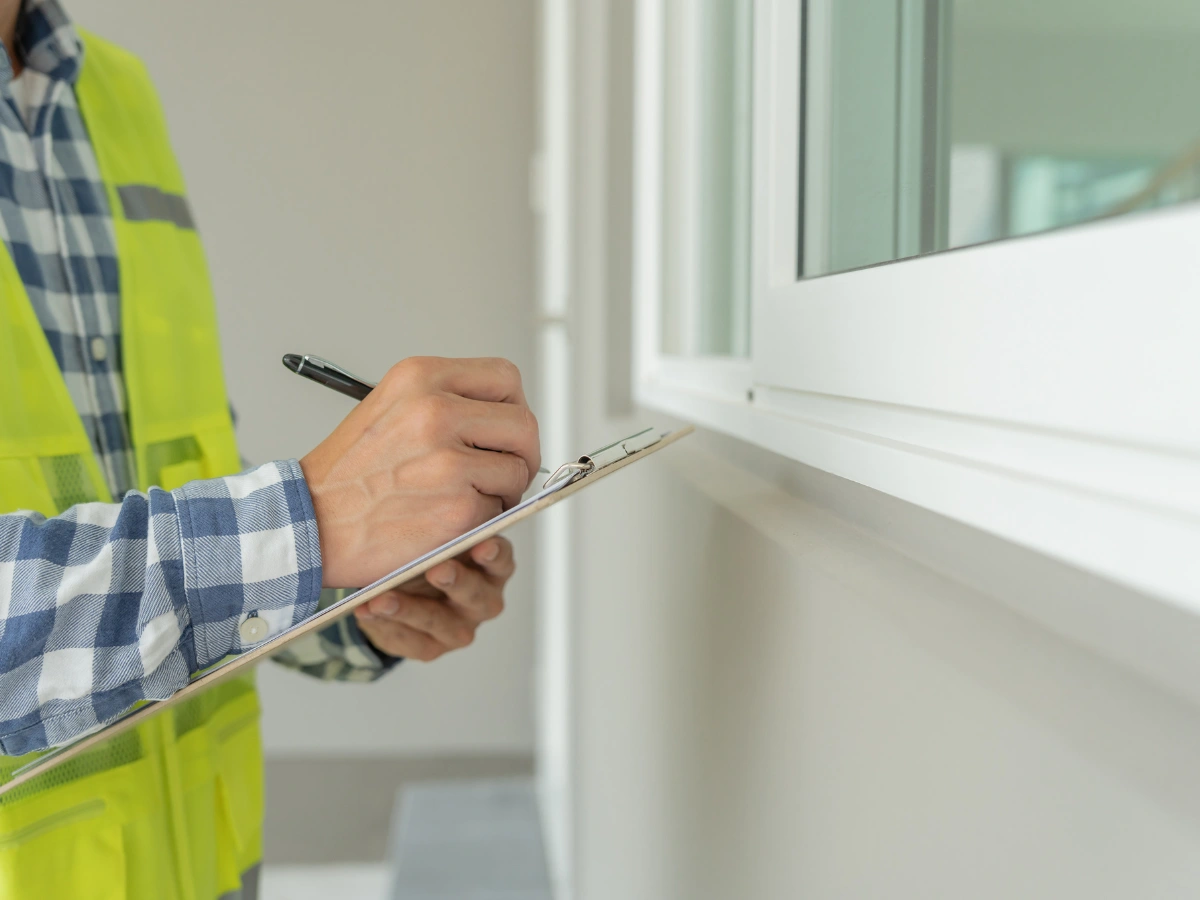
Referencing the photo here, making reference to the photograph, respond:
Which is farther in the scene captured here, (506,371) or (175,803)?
(175,803)

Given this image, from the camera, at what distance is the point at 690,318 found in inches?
39.0

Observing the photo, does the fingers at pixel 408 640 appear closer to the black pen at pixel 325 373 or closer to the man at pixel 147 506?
the man at pixel 147 506

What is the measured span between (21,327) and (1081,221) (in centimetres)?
55

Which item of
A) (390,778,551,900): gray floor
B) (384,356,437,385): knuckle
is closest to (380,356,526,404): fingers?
(384,356,437,385): knuckle

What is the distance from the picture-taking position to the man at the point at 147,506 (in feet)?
1.41

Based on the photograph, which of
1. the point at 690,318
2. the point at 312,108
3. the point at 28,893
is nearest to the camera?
the point at 28,893

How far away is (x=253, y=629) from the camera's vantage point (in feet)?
1.46

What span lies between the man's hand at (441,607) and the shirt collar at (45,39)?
41cm

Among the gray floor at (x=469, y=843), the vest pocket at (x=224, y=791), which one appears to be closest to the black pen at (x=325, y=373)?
the vest pocket at (x=224, y=791)

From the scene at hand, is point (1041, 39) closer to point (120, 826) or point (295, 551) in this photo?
point (295, 551)

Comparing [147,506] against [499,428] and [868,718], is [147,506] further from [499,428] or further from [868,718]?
[868,718]

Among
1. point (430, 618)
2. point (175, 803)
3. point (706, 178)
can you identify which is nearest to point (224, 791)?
point (175, 803)

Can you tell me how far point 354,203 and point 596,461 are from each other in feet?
6.86

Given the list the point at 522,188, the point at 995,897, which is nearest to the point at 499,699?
the point at 522,188
